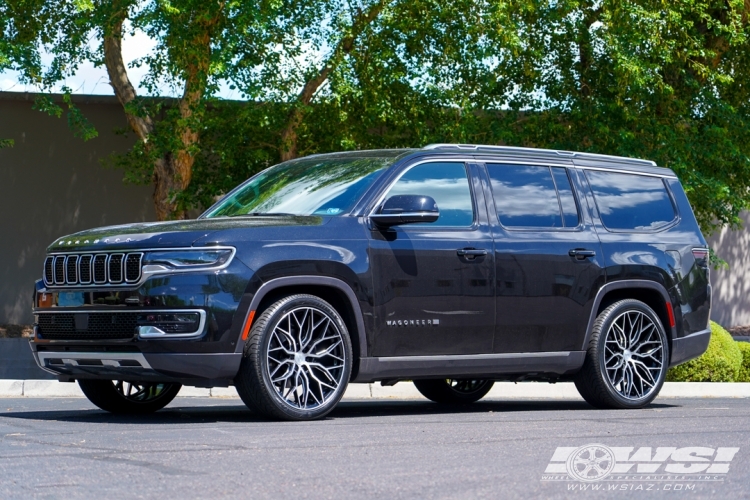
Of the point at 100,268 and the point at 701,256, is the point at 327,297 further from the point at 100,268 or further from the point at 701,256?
the point at 701,256

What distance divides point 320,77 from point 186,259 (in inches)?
437

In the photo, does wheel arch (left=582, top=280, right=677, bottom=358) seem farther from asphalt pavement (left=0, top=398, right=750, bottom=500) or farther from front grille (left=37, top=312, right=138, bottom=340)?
front grille (left=37, top=312, right=138, bottom=340)

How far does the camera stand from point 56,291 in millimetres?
8180

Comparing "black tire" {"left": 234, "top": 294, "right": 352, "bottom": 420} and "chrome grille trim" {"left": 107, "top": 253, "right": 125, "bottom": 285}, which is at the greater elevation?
"chrome grille trim" {"left": 107, "top": 253, "right": 125, "bottom": 285}

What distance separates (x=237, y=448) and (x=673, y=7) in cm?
1436

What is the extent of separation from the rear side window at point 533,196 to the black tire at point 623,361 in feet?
2.87

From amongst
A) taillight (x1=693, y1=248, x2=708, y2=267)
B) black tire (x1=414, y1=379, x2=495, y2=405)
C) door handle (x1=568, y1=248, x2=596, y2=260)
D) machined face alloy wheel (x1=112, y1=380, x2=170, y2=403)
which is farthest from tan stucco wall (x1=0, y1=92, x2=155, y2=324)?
door handle (x1=568, y1=248, x2=596, y2=260)

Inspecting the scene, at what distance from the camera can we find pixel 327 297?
8.22 metres

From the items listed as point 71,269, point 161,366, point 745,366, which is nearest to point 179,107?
point 745,366

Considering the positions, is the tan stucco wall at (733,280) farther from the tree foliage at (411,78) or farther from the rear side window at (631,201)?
the rear side window at (631,201)

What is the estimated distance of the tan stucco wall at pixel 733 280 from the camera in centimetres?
2848

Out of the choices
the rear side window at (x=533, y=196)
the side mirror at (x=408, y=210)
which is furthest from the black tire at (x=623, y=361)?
the side mirror at (x=408, y=210)

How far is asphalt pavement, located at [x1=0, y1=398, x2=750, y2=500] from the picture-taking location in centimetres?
525

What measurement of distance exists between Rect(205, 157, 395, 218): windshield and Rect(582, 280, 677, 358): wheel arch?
2122mm
